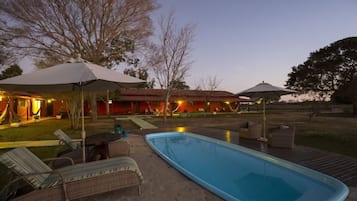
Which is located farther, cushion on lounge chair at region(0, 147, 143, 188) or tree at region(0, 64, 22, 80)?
tree at region(0, 64, 22, 80)

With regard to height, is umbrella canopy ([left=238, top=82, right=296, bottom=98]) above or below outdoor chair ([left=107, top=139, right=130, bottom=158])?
above

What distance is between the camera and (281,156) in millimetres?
6023

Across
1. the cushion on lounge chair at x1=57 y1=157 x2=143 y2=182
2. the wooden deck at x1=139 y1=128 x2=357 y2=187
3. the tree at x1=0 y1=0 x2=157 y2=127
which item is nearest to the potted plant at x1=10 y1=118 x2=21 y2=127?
the tree at x1=0 y1=0 x2=157 y2=127

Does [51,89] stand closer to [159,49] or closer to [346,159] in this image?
[346,159]

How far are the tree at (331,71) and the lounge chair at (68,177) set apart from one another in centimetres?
2861

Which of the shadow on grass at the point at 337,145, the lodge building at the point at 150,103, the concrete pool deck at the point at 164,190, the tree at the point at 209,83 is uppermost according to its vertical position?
the tree at the point at 209,83

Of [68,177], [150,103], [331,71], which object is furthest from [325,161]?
[150,103]

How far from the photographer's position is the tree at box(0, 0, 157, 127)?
15.8 meters

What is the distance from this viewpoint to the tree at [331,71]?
26.3 meters

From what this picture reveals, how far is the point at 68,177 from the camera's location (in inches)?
126

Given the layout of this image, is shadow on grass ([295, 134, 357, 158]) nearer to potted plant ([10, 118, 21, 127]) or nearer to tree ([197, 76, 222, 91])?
potted plant ([10, 118, 21, 127])

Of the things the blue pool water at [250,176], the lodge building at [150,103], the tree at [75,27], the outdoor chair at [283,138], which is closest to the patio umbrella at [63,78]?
the blue pool water at [250,176]

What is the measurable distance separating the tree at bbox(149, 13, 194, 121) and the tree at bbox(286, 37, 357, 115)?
611 inches

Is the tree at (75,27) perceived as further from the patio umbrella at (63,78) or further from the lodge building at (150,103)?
the patio umbrella at (63,78)
